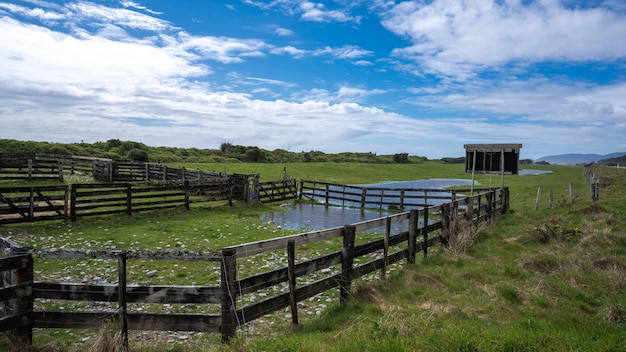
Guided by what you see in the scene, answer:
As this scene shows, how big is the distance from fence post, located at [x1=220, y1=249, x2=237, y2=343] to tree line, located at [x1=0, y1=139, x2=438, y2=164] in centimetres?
5862

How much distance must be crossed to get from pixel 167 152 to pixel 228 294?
86.2 meters

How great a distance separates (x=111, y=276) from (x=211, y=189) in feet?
50.4

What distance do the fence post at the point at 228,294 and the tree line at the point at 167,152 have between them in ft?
192

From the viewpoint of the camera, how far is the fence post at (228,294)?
221 inches

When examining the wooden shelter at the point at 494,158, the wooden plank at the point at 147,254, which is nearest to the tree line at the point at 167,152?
the wooden shelter at the point at 494,158

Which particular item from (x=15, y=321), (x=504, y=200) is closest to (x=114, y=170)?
(x=504, y=200)

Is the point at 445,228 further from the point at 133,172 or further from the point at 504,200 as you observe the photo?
the point at 133,172

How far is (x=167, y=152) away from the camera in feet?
280

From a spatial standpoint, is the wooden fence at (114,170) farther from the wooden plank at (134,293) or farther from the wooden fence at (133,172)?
the wooden plank at (134,293)

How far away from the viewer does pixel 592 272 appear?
28.7 feet

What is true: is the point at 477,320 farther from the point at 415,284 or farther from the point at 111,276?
the point at 111,276

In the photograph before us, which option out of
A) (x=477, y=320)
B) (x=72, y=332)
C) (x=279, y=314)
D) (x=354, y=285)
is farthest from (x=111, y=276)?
(x=477, y=320)

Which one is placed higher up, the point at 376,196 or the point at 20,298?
the point at 20,298

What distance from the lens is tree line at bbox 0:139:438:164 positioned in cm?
6003
